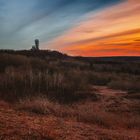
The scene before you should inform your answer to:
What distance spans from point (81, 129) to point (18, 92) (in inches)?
337

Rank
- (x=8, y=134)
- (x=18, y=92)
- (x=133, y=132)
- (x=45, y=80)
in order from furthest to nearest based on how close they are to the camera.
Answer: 1. (x=45, y=80)
2. (x=18, y=92)
3. (x=133, y=132)
4. (x=8, y=134)

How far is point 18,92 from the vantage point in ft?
55.8

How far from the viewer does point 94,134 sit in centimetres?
852

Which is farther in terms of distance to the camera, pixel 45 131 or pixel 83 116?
pixel 83 116

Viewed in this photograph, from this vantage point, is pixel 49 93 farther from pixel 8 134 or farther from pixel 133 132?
pixel 8 134

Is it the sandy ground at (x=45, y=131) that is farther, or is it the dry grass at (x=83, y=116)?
the dry grass at (x=83, y=116)

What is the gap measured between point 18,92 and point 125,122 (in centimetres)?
722

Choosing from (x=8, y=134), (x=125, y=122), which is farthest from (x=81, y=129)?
(x=125, y=122)

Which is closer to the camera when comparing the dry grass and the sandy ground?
the sandy ground

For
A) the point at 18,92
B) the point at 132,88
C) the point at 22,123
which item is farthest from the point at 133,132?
the point at 132,88

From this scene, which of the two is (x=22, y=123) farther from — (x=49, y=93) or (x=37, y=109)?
(x=49, y=93)

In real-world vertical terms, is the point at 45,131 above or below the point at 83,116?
above

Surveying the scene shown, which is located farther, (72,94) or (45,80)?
(45,80)

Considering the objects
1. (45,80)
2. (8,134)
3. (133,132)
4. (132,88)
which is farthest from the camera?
(132,88)
